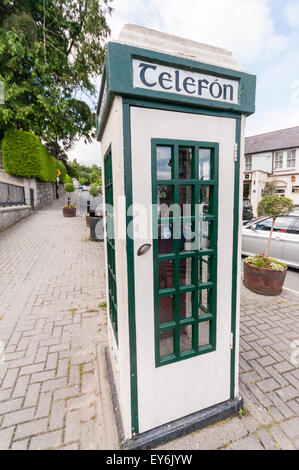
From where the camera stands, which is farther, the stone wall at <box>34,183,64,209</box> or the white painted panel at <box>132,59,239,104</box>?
the stone wall at <box>34,183,64,209</box>

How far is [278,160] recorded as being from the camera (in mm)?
25031

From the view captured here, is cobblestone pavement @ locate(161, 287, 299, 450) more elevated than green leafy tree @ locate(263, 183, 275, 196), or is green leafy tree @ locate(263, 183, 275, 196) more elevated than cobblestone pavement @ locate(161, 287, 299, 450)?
green leafy tree @ locate(263, 183, 275, 196)

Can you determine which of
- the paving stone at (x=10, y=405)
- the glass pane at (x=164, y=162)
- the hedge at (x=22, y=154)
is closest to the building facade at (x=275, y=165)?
the hedge at (x=22, y=154)

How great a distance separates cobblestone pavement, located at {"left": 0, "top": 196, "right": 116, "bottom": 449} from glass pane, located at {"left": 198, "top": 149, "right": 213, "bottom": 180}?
2.25 m

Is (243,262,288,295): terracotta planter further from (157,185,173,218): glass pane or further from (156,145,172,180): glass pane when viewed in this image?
(156,145,172,180): glass pane

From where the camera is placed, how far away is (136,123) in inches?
60.7

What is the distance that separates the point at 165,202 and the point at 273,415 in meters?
2.15

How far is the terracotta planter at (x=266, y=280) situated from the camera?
4.61m

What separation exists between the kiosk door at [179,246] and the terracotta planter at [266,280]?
3.06 m

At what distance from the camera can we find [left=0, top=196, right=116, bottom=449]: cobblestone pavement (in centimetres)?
200

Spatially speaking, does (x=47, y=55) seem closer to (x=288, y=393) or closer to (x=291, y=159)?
(x=288, y=393)

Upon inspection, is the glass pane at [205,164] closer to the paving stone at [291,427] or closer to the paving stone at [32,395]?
the paving stone at [291,427]
